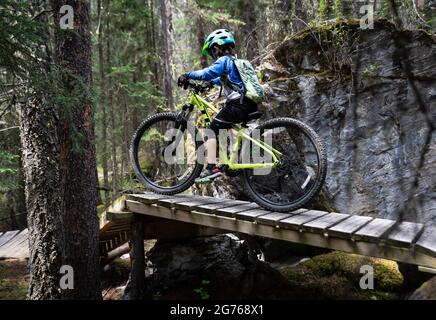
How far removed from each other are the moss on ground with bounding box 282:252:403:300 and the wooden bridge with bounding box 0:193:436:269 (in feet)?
5.50

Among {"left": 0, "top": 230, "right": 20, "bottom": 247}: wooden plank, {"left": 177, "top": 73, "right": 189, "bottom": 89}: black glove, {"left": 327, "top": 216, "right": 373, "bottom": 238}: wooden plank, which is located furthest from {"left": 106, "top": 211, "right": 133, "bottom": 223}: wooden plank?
{"left": 0, "top": 230, "right": 20, "bottom": 247}: wooden plank

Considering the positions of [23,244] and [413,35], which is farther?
[23,244]

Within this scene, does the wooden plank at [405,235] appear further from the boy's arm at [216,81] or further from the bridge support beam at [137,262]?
the bridge support beam at [137,262]

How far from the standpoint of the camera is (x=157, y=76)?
41.1 ft

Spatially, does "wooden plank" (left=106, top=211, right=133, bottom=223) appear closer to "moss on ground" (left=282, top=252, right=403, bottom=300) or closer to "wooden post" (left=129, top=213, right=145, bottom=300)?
"wooden post" (left=129, top=213, right=145, bottom=300)

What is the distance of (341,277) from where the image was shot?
6402 millimetres

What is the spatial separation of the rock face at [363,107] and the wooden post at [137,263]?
3185mm

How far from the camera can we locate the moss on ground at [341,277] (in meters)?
5.87

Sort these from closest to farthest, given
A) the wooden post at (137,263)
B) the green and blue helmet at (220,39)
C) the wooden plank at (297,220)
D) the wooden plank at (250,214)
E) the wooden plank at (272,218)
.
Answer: the wooden plank at (297,220) → the wooden plank at (272,218) → the wooden plank at (250,214) → the green and blue helmet at (220,39) → the wooden post at (137,263)

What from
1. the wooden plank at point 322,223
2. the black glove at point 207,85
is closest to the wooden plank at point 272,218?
the wooden plank at point 322,223
